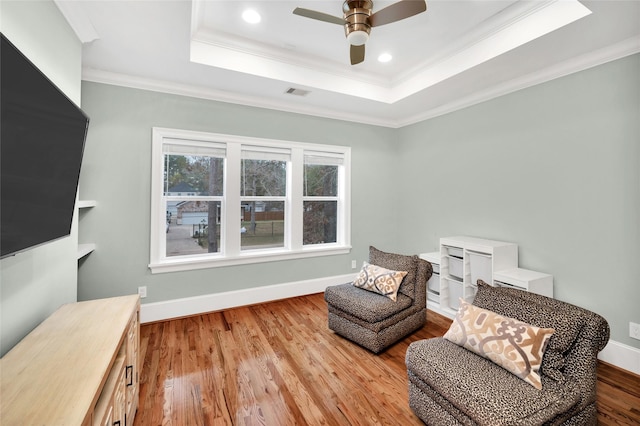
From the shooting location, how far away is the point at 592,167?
8.56ft

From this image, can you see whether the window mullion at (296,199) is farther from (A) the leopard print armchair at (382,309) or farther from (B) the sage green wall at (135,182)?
(A) the leopard print armchair at (382,309)

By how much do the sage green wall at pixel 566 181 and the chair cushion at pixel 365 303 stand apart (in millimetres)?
1546

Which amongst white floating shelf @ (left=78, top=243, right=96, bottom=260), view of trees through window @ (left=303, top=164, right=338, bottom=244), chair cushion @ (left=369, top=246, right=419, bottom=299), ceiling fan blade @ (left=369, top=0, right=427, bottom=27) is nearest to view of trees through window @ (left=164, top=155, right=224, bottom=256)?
white floating shelf @ (left=78, top=243, right=96, bottom=260)

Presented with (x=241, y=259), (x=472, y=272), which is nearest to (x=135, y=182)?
(x=241, y=259)

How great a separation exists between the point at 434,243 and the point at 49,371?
411cm

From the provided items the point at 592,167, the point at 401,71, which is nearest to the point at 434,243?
the point at 592,167

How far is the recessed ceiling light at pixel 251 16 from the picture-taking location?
8.02 ft

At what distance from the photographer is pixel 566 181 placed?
2775 millimetres

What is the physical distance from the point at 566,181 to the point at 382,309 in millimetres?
2181

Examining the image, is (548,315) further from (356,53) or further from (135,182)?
(135,182)

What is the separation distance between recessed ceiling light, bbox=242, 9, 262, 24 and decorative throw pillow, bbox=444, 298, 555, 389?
9.42ft

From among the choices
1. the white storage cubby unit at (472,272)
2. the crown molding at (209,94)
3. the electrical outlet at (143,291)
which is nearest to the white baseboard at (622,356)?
the white storage cubby unit at (472,272)

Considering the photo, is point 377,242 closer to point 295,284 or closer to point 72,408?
point 295,284

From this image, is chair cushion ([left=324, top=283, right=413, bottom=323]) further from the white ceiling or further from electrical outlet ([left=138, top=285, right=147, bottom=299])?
the white ceiling
